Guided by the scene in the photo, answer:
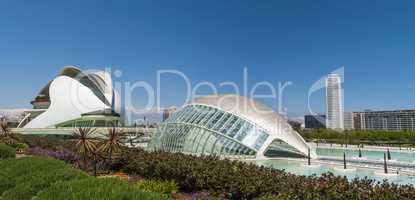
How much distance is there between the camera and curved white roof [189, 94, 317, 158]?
2647 cm

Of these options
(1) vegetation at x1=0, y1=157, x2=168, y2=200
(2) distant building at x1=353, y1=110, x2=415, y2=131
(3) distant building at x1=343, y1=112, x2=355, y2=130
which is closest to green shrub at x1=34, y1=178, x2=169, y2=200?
(1) vegetation at x1=0, y1=157, x2=168, y2=200

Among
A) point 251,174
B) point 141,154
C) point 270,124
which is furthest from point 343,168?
point 251,174

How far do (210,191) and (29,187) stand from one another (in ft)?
15.8

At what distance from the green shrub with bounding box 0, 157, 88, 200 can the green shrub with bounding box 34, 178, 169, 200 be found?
1.65 meters

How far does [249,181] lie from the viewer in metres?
8.76

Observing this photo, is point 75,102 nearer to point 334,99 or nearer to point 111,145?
point 111,145

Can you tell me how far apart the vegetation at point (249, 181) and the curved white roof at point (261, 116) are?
44.7ft

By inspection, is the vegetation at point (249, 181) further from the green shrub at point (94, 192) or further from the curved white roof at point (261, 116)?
the curved white roof at point (261, 116)

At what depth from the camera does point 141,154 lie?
610 inches

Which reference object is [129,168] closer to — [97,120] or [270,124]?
[270,124]

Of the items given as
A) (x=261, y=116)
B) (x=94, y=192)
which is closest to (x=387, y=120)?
(x=261, y=116)

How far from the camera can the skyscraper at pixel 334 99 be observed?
410 feet

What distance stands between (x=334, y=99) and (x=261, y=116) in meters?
109

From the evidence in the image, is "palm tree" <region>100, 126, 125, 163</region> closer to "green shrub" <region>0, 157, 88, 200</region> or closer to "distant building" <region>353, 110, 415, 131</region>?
"green shrub" <region>0, 157, 88, 200</region>
